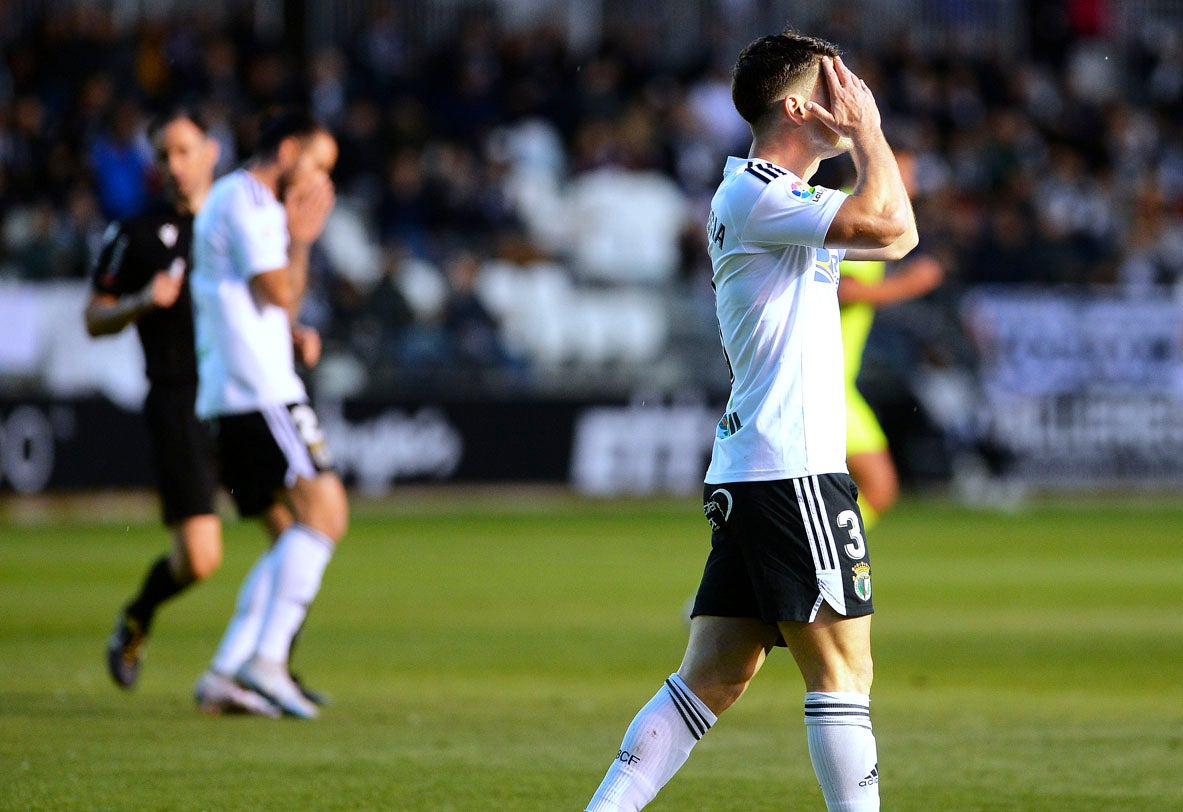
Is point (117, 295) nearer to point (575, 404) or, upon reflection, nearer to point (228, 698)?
point (228, 698)

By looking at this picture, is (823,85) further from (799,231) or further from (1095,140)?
(1095,140)

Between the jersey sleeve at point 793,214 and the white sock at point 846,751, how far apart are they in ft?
3.67

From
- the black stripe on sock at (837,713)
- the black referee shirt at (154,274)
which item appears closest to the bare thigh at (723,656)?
the black stripe on sock at (837,713)

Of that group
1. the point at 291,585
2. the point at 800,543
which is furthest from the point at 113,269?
the point at 800,543

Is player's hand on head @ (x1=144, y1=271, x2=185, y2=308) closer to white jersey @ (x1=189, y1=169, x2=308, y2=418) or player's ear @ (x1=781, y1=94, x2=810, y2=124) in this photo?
white jersey @ (x1=189, y1=169, x2=308, y2=418)

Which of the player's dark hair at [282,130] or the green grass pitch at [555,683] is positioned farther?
the player's dark hair at [282,130]

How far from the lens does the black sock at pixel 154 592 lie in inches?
308

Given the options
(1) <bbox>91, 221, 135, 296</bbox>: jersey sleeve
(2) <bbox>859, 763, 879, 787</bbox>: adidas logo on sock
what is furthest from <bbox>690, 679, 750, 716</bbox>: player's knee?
(1) <bbox>91, 221, 135, 296</bbox>: jersey sleeve

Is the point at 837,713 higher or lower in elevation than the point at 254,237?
lower

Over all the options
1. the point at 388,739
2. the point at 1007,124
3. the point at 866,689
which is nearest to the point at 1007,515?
the point at 1007,124

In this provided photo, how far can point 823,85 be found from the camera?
4.43 meters

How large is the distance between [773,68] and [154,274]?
4.30 meters

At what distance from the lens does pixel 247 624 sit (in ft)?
Result: 24.5

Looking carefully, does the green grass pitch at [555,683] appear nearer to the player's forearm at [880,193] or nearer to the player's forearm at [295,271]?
the player's forearm at [295,271]
